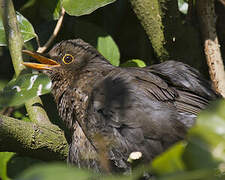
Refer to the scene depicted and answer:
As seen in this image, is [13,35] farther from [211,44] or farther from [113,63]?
[211,44]

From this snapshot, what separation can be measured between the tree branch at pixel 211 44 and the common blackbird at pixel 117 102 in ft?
1.50

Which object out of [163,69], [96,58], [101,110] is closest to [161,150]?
[101,110]

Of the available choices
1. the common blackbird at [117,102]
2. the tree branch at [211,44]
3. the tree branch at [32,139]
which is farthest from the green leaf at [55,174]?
the tree branch at [211,44]

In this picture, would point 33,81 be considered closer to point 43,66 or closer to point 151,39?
point 43,66

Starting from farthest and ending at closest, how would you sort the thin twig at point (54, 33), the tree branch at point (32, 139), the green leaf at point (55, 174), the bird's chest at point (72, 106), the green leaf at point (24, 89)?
the thin twig at point (54, 33), the bird's chest at point (72, 106), the green leaf at point (24, 89), the tree branch at point (32, 139), the green leaf at point (55, 174)

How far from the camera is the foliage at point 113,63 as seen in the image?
1.07m

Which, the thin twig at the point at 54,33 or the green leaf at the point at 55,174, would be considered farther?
the thin twig at the point at 54,33

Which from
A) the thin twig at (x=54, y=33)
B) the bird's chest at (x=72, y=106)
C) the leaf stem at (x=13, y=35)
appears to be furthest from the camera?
the thin twig at (x=54, y=33)

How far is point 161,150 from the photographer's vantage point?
270 centimetres

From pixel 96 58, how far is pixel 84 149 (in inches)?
33.0

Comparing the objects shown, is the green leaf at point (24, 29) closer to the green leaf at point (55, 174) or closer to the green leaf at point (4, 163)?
the green leaf at point (4, 163)

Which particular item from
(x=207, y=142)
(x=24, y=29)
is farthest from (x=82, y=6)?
(x=207, y=142)

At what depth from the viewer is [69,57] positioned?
3.57m

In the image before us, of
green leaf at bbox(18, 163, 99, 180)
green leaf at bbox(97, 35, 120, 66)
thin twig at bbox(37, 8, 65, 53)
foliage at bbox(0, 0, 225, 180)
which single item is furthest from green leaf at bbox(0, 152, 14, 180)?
green leaf at bbox(18, 163, 99, 180)
